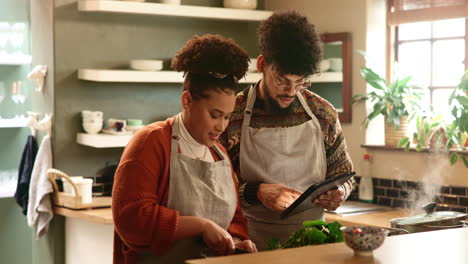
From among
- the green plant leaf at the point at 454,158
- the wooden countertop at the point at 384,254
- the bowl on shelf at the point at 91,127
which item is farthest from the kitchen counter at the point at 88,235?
the wooden countertop at the point at 384,254

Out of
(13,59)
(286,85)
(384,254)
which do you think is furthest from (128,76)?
(384,254)

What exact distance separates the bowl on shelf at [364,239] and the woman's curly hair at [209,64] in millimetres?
652

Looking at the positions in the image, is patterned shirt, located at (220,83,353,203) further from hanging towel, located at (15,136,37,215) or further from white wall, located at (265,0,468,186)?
hanging towel, located at (15,136,37,215)

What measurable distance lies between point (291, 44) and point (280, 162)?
526mm

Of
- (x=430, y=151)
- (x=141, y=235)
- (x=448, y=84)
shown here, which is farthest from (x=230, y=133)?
(x=448, y=84)

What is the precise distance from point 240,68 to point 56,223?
3.11 meters

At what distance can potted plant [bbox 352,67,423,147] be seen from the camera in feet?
15.9

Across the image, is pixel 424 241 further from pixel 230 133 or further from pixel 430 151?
pixel 430 151

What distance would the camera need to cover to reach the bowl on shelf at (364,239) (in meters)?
1.96

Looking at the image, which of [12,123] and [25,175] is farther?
[12,123]

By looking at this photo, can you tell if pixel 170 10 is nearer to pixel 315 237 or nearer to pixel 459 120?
pixel 459 120

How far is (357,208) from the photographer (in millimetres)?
4789

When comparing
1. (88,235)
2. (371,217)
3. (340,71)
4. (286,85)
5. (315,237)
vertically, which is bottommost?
(88,235)

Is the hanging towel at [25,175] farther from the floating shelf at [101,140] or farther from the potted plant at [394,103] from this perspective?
the potted plant at [394,103]
